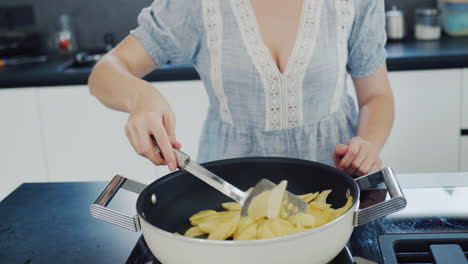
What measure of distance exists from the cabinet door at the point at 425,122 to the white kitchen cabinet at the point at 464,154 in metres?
0.02

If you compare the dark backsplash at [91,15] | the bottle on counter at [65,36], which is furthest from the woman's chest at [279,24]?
the bottle on counter at [65,36]

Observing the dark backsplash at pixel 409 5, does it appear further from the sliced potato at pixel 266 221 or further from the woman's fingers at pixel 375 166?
the sliced potato at pixel 266 221

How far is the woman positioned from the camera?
125cm

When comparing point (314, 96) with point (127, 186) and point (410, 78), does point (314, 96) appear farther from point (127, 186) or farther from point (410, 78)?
point (410, 78)

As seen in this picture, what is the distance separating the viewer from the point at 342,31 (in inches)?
50.4

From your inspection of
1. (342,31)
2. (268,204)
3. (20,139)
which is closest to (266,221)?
(268,204)

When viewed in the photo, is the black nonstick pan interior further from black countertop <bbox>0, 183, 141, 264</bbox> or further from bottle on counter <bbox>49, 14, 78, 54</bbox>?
bottle on counter <bbox>49, 14, 78, 54</bbox>

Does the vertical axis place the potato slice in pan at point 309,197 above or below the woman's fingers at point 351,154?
below

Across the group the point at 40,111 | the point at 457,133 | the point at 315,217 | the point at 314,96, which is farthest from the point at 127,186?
the point at 457,133

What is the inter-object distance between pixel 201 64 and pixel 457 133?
4.45 ft

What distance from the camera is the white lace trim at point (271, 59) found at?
1240 millimetres

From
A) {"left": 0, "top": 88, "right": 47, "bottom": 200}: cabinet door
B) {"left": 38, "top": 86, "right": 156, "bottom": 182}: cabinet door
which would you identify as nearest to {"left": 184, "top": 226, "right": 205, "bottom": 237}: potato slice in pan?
{"left": 38, "top": 86, "right": 156, "bottom": 182}: cabinet door

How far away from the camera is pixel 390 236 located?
34.3 inches

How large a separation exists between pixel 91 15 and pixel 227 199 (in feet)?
6.72
